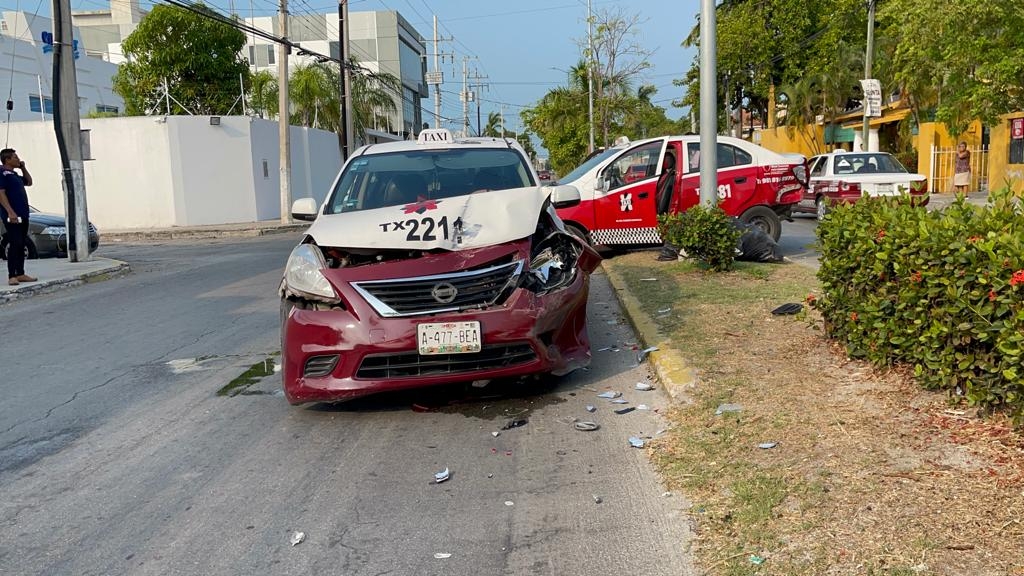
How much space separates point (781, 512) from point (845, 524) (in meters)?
0.25

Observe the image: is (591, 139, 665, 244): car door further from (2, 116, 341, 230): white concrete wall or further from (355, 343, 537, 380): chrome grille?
(2, 116, 341, 230): white concrete wall

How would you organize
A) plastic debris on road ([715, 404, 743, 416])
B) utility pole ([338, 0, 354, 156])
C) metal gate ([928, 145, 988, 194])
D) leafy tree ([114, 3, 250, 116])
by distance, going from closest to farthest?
plastic debris on road ([715, 404, 743, 416]) → metal gate ([928, 145, 988, 194]) → leafy tree ([114, 3, 250, 116]) → utility pole ([338, 0, 354, 156])

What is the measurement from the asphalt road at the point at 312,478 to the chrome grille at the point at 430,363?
1.13 feet

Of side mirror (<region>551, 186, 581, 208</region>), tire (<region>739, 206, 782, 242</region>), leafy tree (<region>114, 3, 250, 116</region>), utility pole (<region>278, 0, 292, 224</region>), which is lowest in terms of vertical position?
tire (<region>739, 206, 782, 242</region>)

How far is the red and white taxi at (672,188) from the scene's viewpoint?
13.1m

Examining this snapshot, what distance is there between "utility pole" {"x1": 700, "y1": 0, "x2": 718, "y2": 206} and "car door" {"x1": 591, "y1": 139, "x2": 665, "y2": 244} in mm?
1826

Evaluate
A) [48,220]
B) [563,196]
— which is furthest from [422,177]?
[48,220]

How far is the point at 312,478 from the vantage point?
446 centimetres

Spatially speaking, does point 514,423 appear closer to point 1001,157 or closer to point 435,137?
point 435,137

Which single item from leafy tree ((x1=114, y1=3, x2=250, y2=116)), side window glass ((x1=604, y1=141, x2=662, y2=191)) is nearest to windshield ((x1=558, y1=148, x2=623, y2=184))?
side window glass ((x1=604, y1=141, x2=662, y2=191))

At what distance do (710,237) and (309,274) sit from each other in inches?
239

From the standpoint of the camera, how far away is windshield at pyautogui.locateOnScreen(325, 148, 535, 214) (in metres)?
6.89

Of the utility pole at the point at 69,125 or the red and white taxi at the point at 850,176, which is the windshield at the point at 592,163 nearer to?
the red and white taxi at the point at 850,176

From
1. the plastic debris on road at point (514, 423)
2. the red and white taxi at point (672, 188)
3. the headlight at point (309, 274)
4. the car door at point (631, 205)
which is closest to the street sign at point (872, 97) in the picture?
the red and white taxi at point (672, 188)
